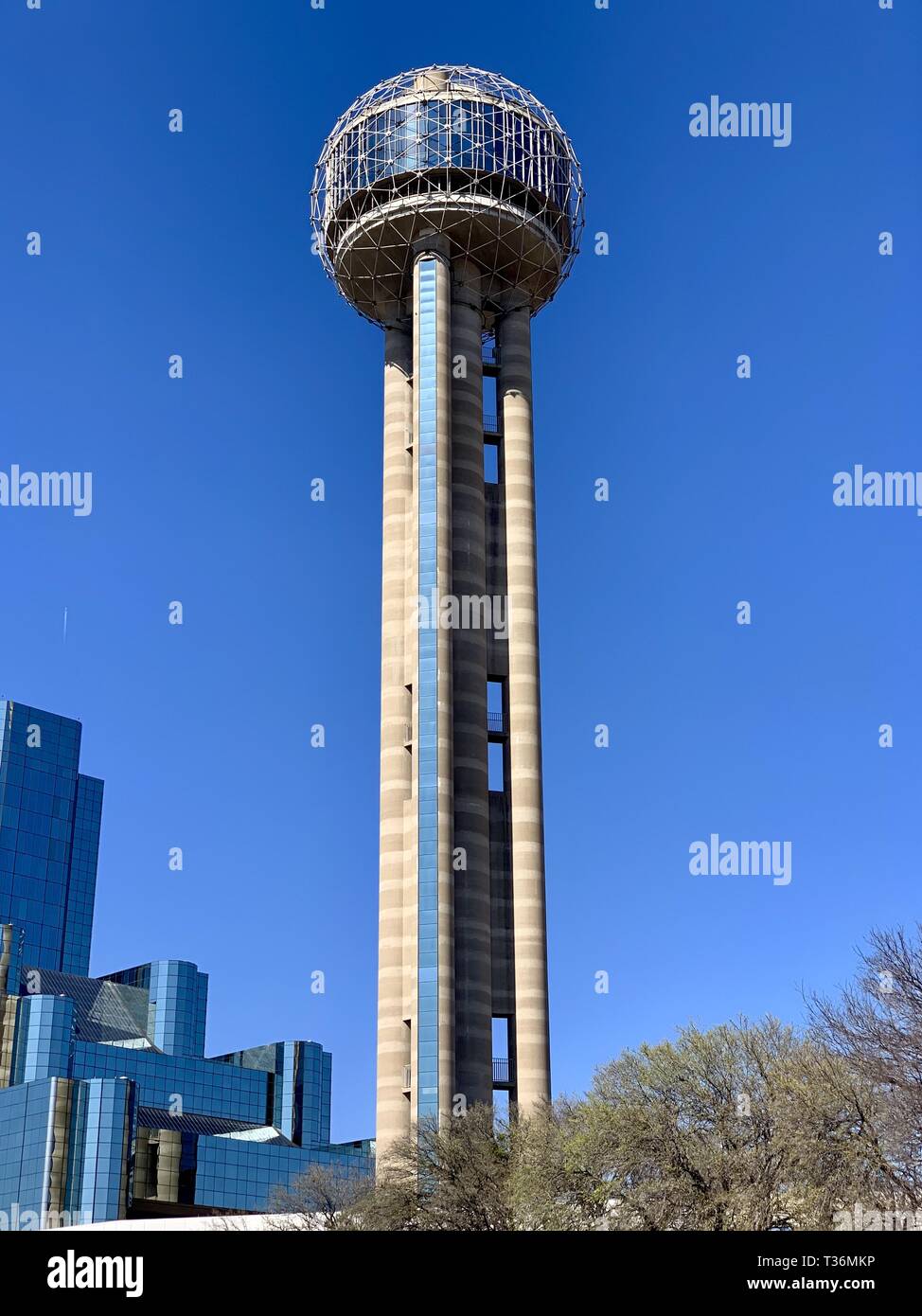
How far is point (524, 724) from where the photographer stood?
3834 inches

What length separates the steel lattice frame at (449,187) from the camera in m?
104

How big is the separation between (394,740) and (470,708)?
16.9ft

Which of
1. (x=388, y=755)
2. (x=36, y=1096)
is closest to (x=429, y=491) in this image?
(x=388, y=755)

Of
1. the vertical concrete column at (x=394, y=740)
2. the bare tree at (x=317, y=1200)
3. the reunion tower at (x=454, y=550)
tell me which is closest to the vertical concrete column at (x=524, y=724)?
the reunion tower at (x=454, y=550)

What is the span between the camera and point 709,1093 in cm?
6303

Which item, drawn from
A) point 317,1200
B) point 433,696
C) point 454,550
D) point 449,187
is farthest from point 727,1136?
point 449,187

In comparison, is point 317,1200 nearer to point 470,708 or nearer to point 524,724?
point 470,708

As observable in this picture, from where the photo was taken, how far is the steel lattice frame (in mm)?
103750

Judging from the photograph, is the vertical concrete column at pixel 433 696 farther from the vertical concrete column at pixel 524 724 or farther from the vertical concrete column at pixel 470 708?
the vertical concrete column at pixel 524 724

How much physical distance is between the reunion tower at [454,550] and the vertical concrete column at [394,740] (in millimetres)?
131

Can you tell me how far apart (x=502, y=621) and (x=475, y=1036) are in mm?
26762

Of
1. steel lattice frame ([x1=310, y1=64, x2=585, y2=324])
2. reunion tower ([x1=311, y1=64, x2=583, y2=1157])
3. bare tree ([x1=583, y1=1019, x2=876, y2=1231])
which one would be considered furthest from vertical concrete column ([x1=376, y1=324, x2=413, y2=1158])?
bare tree ([x1=583, y1=1019, x2=876, y2=1231])
